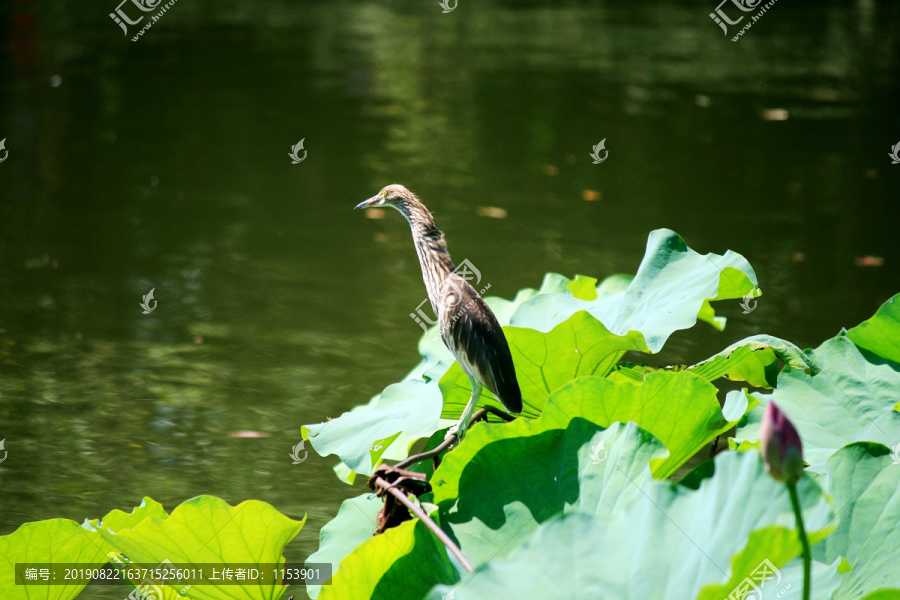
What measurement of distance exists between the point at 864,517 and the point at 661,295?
1.99 ft

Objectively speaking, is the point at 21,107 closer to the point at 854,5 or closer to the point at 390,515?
the point at 390,515

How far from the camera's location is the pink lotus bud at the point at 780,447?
67 cm

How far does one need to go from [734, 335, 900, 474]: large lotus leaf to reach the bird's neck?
0.52 m

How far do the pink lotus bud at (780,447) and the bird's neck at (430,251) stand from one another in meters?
0.71

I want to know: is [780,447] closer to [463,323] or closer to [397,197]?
[463,323]

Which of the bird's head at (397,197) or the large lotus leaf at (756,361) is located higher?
the bird's head at (397,197)

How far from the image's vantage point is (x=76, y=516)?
7.00 ft

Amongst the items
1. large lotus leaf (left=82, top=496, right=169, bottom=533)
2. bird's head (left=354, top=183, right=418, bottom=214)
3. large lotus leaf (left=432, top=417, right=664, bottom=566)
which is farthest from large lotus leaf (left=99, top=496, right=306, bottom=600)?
A: bird's head (left=354, top=183, right=418, bottom=214)

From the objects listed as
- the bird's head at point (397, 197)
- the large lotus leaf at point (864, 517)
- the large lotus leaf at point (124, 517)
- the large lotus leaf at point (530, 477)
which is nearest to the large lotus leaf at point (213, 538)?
the large lotus leaf at point (124, 517)

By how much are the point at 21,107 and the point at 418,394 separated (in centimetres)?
548

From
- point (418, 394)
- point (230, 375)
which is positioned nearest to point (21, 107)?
point (230, 375)

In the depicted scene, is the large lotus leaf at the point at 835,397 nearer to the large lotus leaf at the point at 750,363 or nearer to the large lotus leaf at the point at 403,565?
Answer: the large lotus leaf at the point at 750,363

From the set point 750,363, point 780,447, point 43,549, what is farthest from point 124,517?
point 750,363

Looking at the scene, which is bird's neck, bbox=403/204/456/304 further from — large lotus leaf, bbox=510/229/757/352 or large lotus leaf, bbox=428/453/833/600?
large lotus leaf, bbox=428/453/833/600
